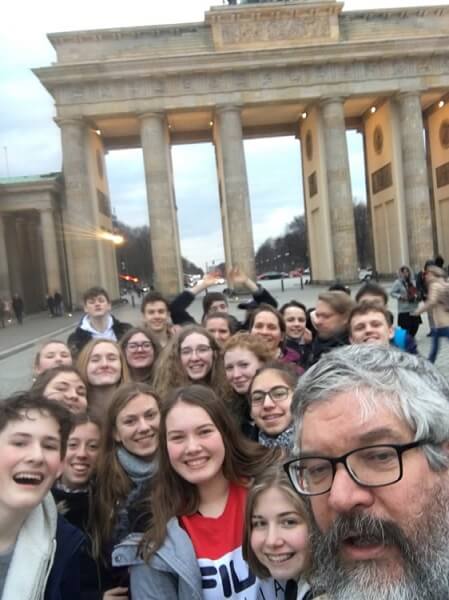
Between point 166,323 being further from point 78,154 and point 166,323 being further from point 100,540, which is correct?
point 78,154

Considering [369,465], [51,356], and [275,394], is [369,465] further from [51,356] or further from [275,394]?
[51,356]

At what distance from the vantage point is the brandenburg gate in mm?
31594

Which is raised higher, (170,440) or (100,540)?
(170,440)

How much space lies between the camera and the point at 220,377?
440 centimetres

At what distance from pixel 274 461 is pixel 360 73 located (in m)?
33.6

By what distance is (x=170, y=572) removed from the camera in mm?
2324

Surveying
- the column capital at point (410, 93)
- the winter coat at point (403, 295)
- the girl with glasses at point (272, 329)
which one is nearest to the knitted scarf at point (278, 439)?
the girl with glasses at point (272, 329)

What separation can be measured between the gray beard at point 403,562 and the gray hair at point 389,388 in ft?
0.43

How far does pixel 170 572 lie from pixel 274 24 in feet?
114

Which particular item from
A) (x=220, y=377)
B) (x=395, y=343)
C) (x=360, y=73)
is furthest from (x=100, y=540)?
(x=360, y=73)

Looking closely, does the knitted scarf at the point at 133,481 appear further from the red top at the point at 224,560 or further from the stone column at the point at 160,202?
the stone column at the point at 160,202

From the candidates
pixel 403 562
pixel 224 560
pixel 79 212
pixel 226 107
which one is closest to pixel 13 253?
pixel 79 212

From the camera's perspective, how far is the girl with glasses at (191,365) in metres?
4.42

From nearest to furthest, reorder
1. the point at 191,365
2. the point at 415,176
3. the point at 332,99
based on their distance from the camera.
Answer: the point at 191,365 < the point at 332,99 < the point at 415,176
